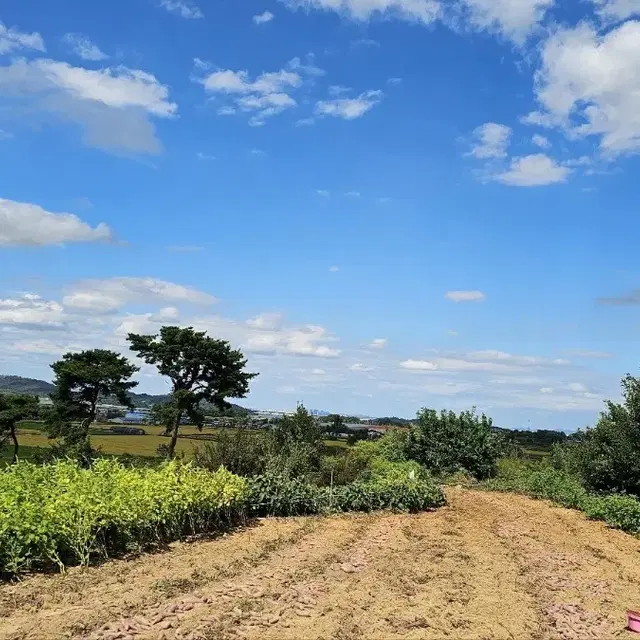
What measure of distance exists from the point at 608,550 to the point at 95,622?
24.2 feet

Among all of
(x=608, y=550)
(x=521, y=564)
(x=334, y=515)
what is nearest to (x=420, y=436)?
(x=334, y=515)

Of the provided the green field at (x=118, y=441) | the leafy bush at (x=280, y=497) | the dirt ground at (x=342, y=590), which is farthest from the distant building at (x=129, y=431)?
the dirt ground at (x=342, y=590)

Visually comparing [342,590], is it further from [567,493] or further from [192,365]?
[192,365]

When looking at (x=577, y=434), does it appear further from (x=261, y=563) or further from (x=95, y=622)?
(x=95, y=622)

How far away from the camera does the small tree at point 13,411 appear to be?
33.6 m

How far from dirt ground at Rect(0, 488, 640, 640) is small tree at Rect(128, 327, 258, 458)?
22603mm

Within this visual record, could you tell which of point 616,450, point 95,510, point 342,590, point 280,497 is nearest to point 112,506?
point 95,510

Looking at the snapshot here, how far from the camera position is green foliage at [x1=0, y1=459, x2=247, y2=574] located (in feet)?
20.3

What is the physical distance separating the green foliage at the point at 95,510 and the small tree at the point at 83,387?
25.2 meters

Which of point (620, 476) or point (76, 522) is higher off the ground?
point (620, 476)

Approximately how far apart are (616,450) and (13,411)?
31.3m

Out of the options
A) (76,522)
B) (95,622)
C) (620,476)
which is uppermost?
(620,476)

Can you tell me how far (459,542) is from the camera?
28.7ft

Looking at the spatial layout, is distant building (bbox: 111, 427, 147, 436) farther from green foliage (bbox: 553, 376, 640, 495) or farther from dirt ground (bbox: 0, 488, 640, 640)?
dirt ground (bbox: 0, 488, 640, 640)
